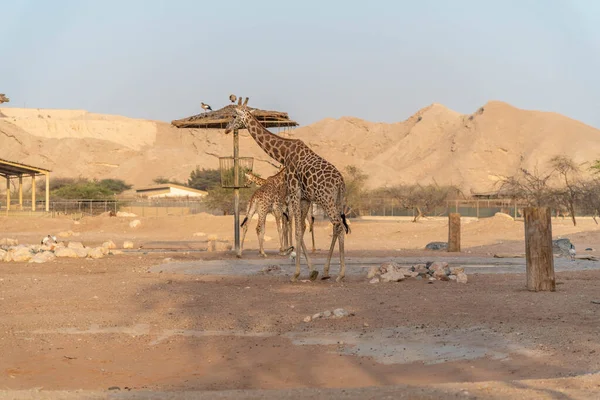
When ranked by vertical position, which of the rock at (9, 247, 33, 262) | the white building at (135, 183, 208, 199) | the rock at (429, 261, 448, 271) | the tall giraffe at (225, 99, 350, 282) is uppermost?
the white building at (135, 183, 208, 199)

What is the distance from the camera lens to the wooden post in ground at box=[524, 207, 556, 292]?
14617mm

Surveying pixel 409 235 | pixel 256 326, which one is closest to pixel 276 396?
Result: pixel 256 326

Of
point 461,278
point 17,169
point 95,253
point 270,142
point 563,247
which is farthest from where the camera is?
point 17,169

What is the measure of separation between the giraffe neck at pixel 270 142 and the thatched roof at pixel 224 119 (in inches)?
141

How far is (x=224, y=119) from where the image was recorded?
76.8 ft

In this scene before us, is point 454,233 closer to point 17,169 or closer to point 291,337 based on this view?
point 291,337

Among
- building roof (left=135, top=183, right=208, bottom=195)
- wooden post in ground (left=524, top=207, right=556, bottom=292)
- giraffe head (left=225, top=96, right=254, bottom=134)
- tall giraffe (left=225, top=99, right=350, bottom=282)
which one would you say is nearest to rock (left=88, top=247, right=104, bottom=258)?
giraffe head (left=225, top=96, right=254, bottom=134)

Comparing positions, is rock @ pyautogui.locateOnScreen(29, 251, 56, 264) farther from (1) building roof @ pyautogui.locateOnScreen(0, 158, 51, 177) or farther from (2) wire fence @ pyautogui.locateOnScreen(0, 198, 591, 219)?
(2) wire fence @ pyautogui.locateOnScreen(0, 198, 591, 219)

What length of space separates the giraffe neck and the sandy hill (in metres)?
84.8

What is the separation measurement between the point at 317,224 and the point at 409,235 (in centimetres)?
820

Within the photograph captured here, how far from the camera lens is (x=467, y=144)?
119 metres

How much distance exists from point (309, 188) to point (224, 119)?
6781 millimetres

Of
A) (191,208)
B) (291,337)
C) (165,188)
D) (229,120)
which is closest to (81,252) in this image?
(229,120)

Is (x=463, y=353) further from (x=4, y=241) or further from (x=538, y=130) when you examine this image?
(x=538, y=130)
